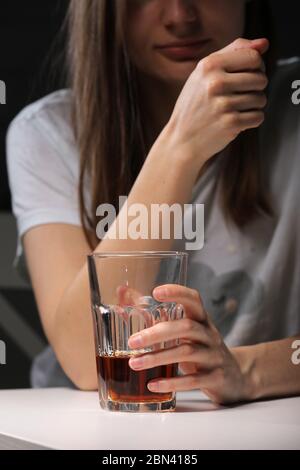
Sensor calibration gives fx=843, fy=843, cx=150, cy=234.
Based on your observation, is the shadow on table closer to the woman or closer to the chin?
the woman

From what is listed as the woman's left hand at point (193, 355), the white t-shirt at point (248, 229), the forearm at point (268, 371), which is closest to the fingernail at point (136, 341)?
the woman's left hand at point (193, 355)

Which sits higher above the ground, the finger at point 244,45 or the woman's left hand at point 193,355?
the finger at point 244,45

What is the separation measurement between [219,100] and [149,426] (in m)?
0.40

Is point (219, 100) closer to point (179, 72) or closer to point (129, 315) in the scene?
point (179, 72)

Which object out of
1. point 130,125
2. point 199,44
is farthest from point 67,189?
point 199,44

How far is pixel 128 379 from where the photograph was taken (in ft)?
2.46

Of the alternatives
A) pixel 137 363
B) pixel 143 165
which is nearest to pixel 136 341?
pixel 137 363

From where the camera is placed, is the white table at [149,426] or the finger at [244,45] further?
the finger at [244,45]

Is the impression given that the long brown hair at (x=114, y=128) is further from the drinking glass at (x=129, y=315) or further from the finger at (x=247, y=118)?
the drinking glass at (x=129, y=315)

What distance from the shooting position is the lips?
107cm

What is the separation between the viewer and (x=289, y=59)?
1145 mm

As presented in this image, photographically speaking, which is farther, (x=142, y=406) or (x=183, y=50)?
(x=183, y=50)

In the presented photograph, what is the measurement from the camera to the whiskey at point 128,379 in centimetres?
75

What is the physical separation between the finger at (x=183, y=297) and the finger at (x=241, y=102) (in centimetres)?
26
